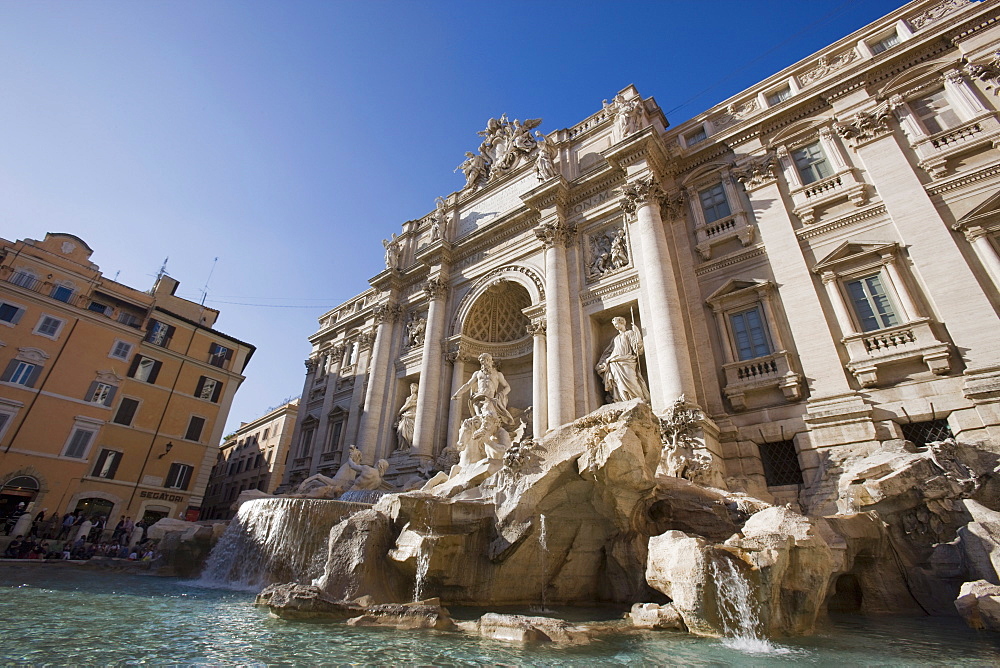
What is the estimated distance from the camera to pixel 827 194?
511 inches

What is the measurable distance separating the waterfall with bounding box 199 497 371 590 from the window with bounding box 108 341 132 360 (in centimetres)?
1743

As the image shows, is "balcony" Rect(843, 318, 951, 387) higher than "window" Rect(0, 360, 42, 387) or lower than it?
lower

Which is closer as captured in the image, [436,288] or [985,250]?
[985,250]

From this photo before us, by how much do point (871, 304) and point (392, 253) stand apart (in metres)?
19.6

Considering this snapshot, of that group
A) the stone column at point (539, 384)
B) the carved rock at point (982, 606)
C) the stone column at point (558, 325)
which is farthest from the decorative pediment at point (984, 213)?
the stone column at point (539, 384)

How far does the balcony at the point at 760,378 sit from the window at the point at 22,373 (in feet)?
87.1

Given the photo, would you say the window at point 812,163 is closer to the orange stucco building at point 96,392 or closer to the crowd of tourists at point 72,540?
the crowd of tourists at point 72,540

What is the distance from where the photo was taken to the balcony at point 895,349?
9.97 metres

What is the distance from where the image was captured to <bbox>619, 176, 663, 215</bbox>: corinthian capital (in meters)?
14.9

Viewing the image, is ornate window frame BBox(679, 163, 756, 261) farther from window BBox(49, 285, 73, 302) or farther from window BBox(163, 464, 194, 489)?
window BBox(49, 285, 73, 302)

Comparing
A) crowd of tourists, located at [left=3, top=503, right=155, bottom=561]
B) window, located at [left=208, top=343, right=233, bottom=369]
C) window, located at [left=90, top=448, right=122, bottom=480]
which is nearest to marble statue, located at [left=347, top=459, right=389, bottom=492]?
crowd of tourists, located at [left=3, top=503, right=155, bottom=561]

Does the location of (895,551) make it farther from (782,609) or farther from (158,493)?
(158,493)

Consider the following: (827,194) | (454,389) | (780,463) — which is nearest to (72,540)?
(454,389)

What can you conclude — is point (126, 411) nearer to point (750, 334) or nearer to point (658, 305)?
point (658, 305)
